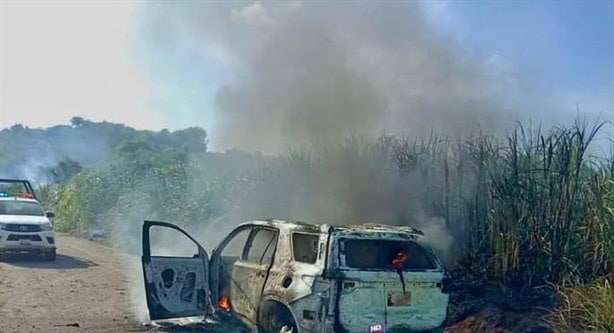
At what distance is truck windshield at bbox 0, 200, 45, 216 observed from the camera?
17.0m

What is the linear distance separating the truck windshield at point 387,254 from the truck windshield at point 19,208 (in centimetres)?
1224

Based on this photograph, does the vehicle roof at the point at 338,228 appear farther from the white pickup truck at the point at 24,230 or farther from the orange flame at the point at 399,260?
the white pickup truck at the point at 24,230

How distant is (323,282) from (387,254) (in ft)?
3.21

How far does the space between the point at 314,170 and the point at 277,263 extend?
23.3 ft

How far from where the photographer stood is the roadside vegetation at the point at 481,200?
8.23m

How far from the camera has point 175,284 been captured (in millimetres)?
8586

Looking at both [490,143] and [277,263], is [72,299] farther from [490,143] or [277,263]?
[490,143]

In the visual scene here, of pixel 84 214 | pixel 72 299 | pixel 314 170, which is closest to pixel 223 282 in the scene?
pixel 72 299

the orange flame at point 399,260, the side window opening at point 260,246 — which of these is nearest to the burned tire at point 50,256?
the side window opening at point 260,246

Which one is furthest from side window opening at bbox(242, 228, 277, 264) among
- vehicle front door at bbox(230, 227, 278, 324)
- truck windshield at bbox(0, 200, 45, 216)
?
truck windshield at bbox(0, 200, 45, 216)

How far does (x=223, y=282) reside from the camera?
8602 mm

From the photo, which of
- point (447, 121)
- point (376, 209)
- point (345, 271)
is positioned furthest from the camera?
point (447, 121)

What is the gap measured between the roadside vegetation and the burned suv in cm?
163

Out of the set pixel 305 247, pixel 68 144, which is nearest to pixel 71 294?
pixel 305 247
